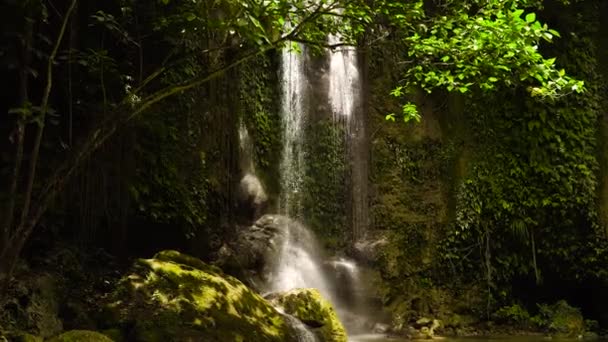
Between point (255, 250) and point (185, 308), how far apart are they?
3.18m

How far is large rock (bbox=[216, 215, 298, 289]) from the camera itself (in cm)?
825

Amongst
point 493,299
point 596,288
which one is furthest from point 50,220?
point 596,288

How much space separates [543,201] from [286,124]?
4.93 m

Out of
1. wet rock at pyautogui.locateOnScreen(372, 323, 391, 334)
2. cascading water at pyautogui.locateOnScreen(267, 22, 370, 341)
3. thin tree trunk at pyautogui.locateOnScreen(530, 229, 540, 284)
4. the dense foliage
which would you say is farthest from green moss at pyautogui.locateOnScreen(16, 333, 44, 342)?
thin tree trunk at pyautogui.locateOnScreen(530, 229, 540, 284)

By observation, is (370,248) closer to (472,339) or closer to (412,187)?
(412,187)

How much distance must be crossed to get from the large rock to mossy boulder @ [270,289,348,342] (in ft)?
4.14

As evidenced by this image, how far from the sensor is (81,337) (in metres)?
4.84

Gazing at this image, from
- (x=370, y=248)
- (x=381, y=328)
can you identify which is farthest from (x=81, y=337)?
(x=370, y=248)

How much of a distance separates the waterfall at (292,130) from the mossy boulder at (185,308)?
3.88m

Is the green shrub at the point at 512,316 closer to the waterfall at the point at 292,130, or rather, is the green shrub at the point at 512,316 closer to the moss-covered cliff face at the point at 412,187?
the moss-covered cliff face at the point at 412,187

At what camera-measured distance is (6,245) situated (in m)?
4.78

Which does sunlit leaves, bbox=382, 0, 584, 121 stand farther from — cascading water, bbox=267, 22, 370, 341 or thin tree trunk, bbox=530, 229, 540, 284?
thin tree trunk, bbox=530, 229, 540, 284

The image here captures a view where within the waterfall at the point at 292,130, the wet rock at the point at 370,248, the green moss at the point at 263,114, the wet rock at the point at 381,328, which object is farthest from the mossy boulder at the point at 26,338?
the wet rock at the point at 370,248

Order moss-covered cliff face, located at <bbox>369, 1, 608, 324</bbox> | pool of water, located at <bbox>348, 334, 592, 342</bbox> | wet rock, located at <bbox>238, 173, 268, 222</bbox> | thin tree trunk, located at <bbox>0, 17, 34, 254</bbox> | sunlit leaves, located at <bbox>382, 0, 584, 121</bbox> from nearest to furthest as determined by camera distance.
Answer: thin tree trunk, located at <bbox>0, 17, 34, 254</bbox>
sunlit leaves, located at <bbox>382, 0, 584, 121</bbox>
pool of water, located at <bbox>348, 334, 592, 342</bbox>
wet rock, located at <bbox>238, 173, 268, 222</bbox>
moss-covered cliff face, located at <bbox>369, 1, 608, 324</bbox>
